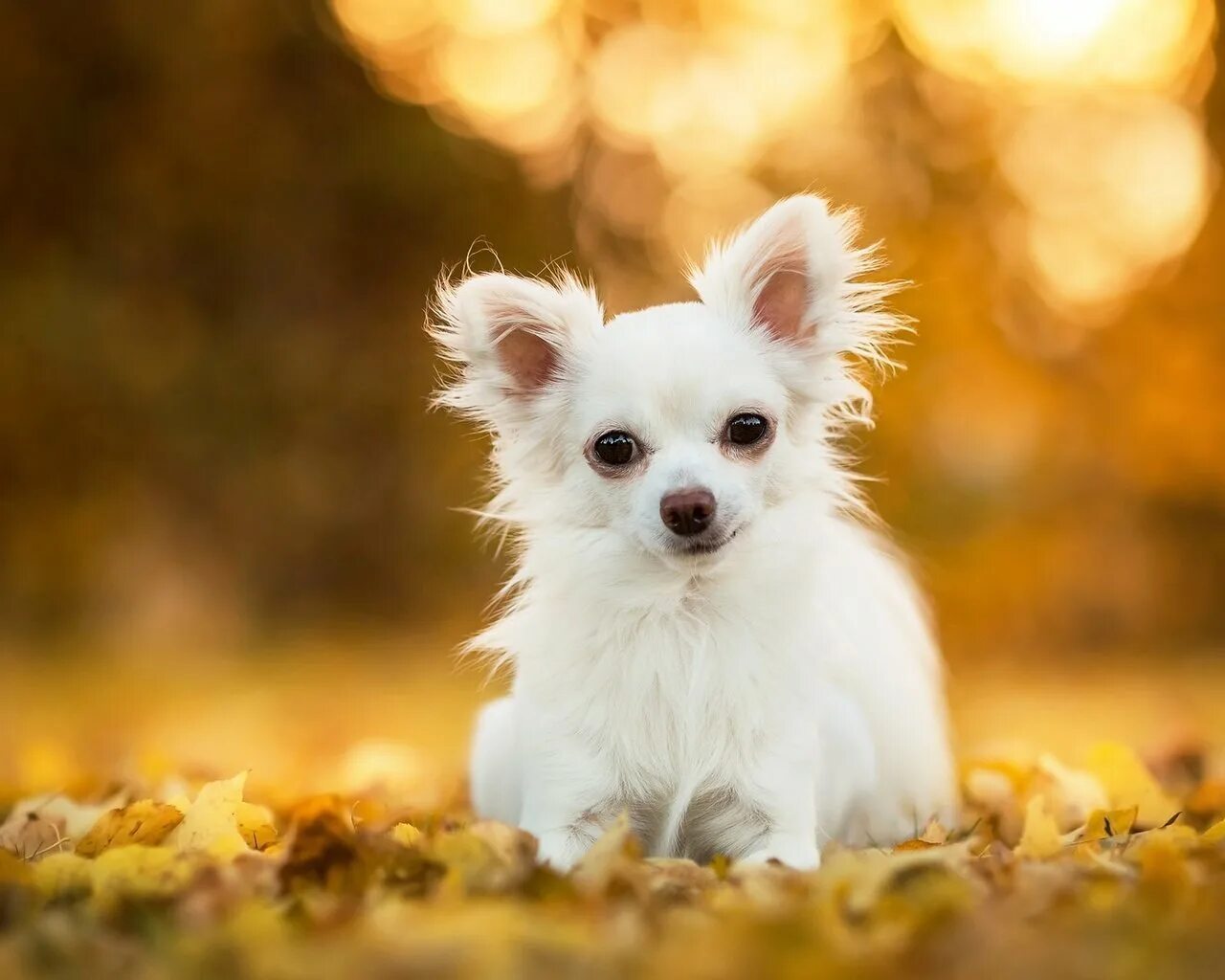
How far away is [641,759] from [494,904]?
2.96 feet

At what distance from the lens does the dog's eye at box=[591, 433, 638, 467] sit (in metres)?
3.08

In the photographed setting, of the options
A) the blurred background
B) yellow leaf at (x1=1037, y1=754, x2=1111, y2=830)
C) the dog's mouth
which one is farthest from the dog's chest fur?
the blurred background

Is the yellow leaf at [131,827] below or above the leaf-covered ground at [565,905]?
above

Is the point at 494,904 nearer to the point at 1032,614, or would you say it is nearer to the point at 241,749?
the point at 241,749

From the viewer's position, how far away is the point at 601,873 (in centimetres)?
236

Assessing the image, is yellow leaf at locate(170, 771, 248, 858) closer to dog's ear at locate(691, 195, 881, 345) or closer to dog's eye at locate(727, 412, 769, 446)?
dog's eye at locate(727, 412, 769, 446)

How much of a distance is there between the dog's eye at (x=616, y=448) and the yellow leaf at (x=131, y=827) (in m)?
1.26

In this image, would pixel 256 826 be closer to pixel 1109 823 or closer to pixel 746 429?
pixel 746 429

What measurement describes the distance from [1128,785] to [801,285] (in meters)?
1.74

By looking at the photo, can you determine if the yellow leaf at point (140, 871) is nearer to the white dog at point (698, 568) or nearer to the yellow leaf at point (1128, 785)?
the white dog at point (698, 568)

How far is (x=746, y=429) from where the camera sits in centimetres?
308

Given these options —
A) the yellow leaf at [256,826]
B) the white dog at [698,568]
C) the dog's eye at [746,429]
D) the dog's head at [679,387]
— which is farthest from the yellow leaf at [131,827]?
the dog's eye at [746,429]

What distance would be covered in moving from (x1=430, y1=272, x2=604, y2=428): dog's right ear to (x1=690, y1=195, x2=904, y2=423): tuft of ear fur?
1.19ft

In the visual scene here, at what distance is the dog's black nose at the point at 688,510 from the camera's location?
287 cm
